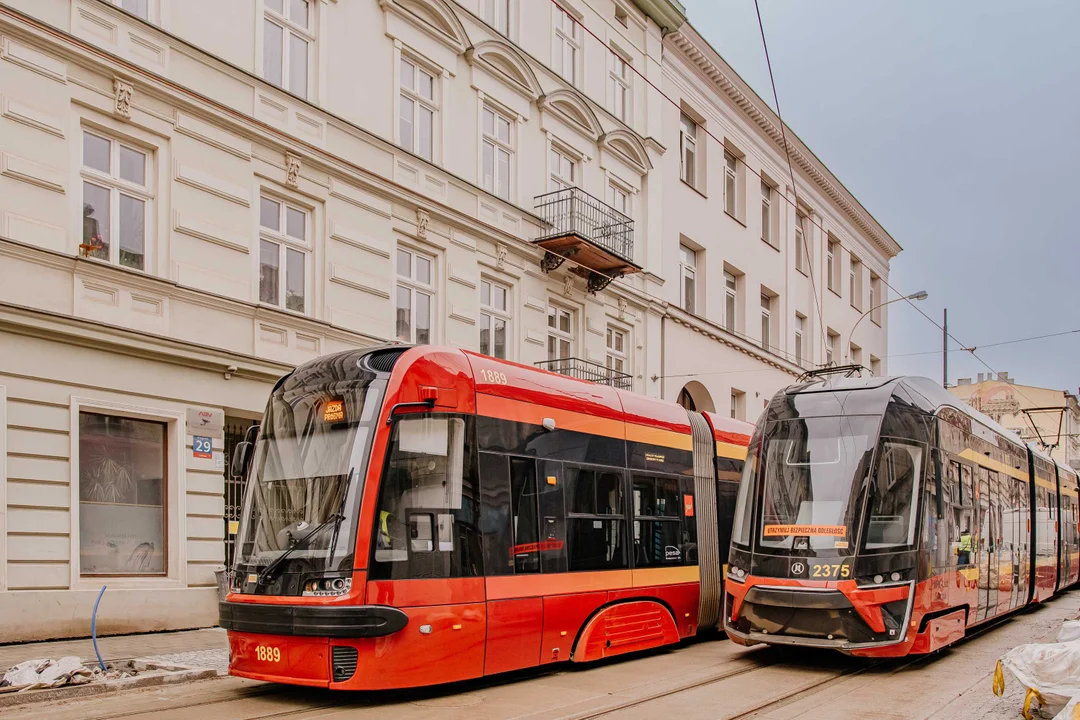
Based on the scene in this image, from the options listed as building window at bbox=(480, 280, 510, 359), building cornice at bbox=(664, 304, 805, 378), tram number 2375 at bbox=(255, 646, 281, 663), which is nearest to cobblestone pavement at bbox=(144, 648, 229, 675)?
tram number 2375 at bbox=(255, 646, 281, 663)

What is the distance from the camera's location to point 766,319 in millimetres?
34812

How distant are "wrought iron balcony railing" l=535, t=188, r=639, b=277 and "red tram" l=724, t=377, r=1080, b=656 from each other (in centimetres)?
1019

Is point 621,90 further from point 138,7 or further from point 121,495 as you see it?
point 121,495

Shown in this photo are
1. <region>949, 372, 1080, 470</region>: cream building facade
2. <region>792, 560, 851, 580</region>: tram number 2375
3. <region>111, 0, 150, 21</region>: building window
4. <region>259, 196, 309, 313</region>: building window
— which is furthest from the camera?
<region>949, 372, 1080, 470</region>: cream building facade

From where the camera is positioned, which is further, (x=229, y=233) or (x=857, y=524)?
(x=229, y=233)

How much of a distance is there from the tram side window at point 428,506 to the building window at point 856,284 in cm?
3647

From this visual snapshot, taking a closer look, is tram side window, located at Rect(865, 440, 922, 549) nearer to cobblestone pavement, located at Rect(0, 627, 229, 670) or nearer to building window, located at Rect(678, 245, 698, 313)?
cobblestone pavement, located at Rect(0, 627, 229, 670)

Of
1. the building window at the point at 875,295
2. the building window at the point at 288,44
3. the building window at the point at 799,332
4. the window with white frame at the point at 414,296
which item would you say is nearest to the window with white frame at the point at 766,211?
the building window at the point at 799,332

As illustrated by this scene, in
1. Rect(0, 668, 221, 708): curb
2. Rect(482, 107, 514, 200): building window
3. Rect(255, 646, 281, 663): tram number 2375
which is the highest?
Rect(482, 107, 514, 200): building window

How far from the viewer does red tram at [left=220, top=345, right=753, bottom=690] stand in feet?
27.7

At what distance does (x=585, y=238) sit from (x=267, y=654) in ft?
46.5

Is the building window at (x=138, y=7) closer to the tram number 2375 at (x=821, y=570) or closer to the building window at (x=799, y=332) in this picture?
the tram number 2375 at (x=821, y=570)

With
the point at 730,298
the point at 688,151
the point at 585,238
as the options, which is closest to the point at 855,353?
the point at 730,298

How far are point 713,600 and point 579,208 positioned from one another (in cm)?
1168
